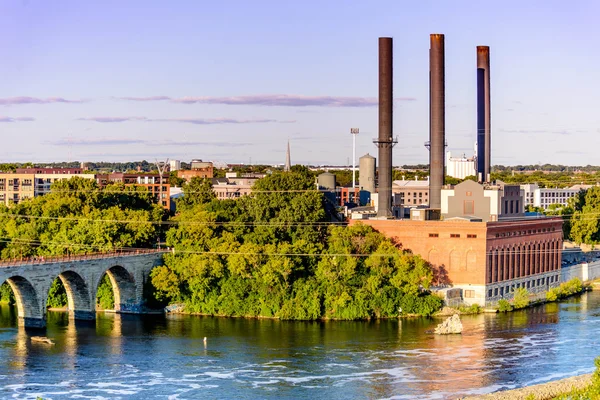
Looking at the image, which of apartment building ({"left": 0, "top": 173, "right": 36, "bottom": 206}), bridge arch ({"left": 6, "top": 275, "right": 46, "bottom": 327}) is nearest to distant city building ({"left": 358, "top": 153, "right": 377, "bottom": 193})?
apartment building ({"left": 0, "top": 173, "right": 36, "bottom": 206})

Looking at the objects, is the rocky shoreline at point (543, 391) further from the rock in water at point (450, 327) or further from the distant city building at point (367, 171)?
the distant city building at point (367, 171)

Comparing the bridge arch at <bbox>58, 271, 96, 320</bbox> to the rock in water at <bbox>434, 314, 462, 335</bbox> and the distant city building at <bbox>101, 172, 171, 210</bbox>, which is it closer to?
the rock in water at <bbox>434, 314, 462, 335</bbox>

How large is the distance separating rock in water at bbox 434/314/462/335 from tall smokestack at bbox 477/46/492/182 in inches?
1902

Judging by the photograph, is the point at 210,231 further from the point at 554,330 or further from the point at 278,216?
the point at 554,330

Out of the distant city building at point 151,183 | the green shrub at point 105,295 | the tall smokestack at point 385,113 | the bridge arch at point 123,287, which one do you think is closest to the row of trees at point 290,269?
the bridge arch at point 123,287

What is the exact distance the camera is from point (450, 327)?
274 ft

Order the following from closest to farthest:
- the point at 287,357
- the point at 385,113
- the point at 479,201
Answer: the point at 287,357, the point at 479,201, the point at 385,113

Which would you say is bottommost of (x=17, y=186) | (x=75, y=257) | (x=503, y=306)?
(x=503, y=306)

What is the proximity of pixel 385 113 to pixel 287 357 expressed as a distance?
41.4 m

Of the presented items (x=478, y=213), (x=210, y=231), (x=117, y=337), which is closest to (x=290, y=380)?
(x=117, y=337)

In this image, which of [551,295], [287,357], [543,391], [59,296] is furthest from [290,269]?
[543,391]

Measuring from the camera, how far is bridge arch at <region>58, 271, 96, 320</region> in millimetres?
90938

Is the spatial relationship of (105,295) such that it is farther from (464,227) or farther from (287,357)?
(464,227)

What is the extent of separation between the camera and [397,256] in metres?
95.6
